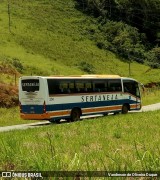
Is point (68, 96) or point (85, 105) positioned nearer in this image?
point (68, 96)

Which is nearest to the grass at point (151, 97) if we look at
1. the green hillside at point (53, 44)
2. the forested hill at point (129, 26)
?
the green hillside at point (53, 44)

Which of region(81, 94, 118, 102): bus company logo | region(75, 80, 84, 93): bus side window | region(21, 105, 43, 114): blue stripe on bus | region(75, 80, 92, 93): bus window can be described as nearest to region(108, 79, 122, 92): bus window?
region(81, 94, 118, 102): bus company logo

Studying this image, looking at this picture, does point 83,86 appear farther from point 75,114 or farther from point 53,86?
point 53,86

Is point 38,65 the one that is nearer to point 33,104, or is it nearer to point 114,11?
point 33,104

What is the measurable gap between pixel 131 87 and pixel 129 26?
70551mm

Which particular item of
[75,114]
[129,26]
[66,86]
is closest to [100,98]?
[75,114]

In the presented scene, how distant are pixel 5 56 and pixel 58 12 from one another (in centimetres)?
4337

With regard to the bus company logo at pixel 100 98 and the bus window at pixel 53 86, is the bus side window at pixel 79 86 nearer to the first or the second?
the bus company logo at pixel 100 98

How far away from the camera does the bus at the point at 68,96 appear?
87.2 ft

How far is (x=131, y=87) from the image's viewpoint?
3541cm

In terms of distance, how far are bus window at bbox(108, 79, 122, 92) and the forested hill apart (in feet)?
178

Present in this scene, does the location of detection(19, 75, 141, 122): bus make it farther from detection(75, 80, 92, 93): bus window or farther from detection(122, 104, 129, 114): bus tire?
detection(122, 104, 129, 114): bus tire

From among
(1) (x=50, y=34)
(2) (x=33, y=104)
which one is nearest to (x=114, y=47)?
(1) (x=50, y=34)

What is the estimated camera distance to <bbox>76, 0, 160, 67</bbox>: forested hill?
3605 inches
